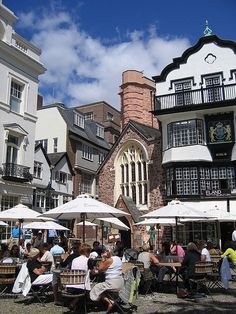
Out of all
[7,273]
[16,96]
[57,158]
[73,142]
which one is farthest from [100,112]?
→ [7,273]

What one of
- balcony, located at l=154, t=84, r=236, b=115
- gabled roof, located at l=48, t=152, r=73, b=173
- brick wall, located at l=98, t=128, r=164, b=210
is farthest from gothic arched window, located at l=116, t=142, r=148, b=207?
gabled roof, located at l=48, t=152, r=73, b=173

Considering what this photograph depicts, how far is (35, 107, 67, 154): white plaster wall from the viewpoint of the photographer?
36688 mm

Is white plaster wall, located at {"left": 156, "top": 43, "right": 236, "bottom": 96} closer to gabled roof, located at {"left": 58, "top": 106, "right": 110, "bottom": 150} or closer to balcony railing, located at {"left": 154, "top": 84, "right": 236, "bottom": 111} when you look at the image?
balcony railing, located at {"left": 154, "top": 84, "right": 236, "bottom": 111}

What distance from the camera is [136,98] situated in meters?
42.3

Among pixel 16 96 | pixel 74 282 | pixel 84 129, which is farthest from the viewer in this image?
pixel 84 129

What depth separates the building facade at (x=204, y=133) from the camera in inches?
1029

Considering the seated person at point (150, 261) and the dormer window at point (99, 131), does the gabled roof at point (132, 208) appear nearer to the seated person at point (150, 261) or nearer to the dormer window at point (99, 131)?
the dormer window at point (99, 131)

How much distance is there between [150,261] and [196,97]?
745 inches

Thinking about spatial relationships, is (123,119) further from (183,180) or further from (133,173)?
(183,180)

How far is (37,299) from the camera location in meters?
9.99

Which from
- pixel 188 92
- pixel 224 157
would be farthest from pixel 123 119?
pixel 224 157

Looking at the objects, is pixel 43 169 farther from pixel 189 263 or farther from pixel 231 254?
pixel 189 263

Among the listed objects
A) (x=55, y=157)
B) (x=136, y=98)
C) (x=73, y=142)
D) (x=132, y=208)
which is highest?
(x=136, y=98)

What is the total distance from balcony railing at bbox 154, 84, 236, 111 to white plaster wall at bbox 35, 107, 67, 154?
11.7 metres
